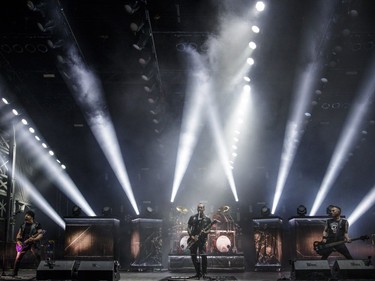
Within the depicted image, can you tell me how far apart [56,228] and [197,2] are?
446 inches

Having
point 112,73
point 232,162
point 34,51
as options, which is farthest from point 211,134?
point 34,51

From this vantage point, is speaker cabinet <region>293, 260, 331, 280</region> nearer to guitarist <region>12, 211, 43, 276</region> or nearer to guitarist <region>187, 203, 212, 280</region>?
guitarist <region>187, 203, 212, 280</region>

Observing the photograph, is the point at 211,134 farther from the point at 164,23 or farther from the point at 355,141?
the point at 164,23

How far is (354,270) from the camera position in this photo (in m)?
8.00

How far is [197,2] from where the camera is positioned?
35.9 feet

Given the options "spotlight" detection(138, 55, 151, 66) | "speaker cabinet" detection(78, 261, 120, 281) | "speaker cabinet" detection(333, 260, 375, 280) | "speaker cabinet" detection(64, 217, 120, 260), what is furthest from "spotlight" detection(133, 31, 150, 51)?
"speaker cabinet" detection(333, 260, 375, 280)

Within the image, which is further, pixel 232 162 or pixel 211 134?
pixel 232 162

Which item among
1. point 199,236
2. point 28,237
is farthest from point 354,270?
point 28,237

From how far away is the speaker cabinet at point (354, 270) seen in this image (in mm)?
7934

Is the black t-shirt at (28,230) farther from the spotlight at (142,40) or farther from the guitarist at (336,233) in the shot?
the guitarist at (336,233)

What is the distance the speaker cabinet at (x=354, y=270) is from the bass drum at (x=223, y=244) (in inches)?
215

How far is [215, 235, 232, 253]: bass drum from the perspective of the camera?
1334 centimetres

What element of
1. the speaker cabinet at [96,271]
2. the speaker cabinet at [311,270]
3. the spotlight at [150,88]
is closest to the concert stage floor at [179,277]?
the speaker cabinet at [311,270]

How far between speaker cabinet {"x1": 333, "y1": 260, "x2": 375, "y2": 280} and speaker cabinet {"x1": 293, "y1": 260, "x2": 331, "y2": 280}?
0.74ft
